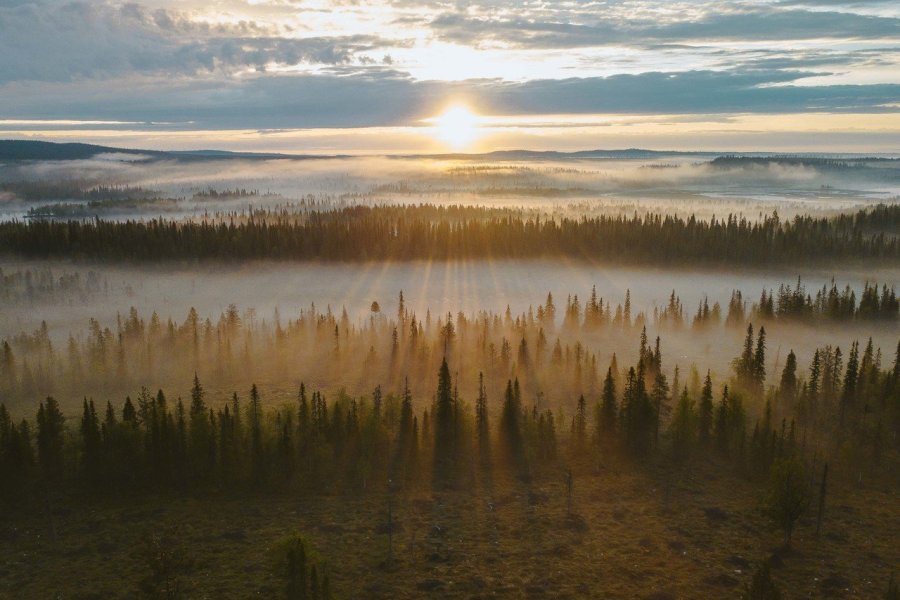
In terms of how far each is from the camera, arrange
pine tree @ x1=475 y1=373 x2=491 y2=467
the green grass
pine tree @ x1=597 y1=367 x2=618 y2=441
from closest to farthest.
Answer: the green grass → pine tree @ x1=475 y1=373 x2=491 y2=467 → pine tree @ x1=597 y1=367 x2=618 y2=441

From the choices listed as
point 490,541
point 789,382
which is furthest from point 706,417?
point 490,541

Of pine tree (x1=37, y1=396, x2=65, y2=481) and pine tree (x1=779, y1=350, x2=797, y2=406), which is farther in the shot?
pine tree (x1=779, y1=350, x2=797, y2=406)

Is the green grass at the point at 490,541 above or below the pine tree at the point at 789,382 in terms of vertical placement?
below

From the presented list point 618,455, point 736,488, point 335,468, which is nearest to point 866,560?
point 736,488

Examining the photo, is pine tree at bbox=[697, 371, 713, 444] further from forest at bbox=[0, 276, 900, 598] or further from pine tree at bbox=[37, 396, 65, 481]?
pine tree at bbox=[37, 396, 65, 481]

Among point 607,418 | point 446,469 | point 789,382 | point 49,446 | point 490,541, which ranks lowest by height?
point 446,469

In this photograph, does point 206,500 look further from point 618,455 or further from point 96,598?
point 618,455

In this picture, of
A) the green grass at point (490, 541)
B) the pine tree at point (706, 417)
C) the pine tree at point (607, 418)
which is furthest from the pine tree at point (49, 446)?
the pine tree at point (706, 417)

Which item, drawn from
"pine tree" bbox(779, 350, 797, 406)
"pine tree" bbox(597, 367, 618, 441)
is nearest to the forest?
"pine tree" bbox(597, 367, 618, 441)

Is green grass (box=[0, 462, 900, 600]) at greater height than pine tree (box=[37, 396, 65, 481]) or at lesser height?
lesser

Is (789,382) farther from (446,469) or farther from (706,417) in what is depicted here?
(446,469)

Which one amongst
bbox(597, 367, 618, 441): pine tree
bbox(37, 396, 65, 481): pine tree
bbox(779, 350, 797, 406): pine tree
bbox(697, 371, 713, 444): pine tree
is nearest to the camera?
bbox(37, 396, 65, 481): pine tree

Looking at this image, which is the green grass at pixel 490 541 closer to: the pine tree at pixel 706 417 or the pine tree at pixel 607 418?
the pine tree at pixel 706 417

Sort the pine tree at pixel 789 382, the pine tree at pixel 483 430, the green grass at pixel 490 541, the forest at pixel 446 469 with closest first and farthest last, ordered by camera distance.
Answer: the green grass at pixel 490 541 < the forest at pixel 446 469 < the pine tree at pixel 483 430 < the pine tree at pixel 789 382
